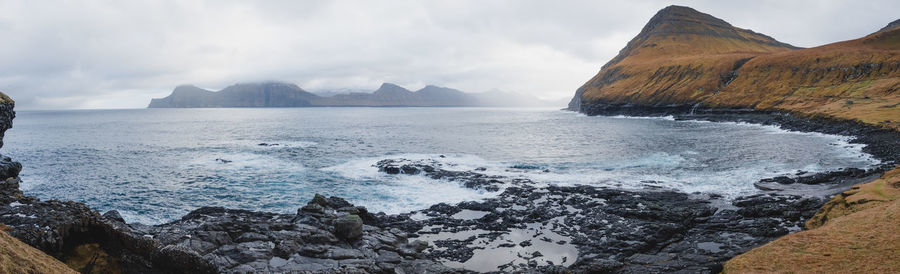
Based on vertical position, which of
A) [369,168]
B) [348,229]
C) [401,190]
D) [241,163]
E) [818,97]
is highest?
[818,97]

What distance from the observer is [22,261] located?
7008mm

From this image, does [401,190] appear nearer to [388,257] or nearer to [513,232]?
[513,232]

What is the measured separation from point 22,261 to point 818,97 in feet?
437

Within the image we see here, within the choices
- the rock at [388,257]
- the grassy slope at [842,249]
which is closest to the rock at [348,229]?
the rock at [388,257]

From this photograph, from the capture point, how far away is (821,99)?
97812 mm

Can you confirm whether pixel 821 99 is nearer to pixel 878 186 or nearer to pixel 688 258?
pixel 878 186

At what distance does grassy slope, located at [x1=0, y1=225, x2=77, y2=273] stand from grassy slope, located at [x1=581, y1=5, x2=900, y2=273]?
59.9ft

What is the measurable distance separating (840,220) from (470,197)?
21.2m

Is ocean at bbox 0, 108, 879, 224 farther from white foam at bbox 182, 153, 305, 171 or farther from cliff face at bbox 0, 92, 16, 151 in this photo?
cliff face at bbox 0, 92, 16, 151

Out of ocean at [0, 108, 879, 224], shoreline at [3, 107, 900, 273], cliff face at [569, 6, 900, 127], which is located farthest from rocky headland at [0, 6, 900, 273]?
cliff face at [569, 6, 900, 127]

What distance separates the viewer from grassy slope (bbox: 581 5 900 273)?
14.1 metres

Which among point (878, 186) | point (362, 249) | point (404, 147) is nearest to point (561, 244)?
point (362, 249)

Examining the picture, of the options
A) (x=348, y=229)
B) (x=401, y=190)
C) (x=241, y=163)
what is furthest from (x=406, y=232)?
(x=241, y=163)

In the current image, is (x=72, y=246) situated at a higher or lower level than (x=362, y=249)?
higher
